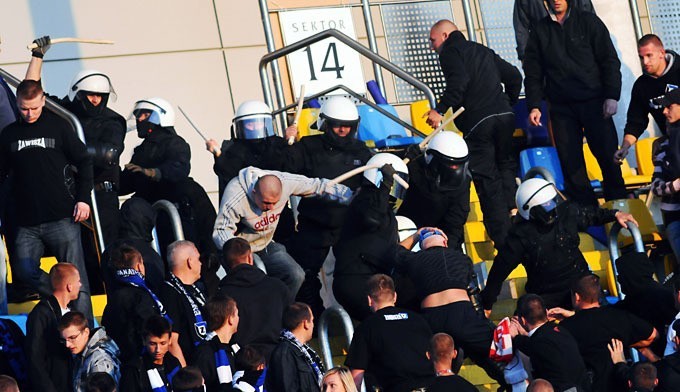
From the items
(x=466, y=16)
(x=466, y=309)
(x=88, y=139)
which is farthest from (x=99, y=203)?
(x=466, y=16)

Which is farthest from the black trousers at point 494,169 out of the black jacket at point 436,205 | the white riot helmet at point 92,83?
the white riot helmet at point 92,83

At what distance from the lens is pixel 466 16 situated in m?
17.9

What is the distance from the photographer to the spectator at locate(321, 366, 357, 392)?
10555 millimetres

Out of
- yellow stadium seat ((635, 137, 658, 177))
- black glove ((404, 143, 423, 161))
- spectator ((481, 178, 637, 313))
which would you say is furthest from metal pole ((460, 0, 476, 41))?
spectator ((481, 178, 637, 313))

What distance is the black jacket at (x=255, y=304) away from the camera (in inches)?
469

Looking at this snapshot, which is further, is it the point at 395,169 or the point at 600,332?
the point at 395,169

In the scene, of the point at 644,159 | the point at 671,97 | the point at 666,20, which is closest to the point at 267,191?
the point at 671,97

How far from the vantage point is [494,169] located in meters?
14.8

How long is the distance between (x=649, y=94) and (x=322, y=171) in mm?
2731

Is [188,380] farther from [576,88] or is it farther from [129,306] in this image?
[576,88]

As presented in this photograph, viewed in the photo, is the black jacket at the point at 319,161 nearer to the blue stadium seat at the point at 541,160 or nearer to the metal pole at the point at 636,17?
the blue stadium seat at the point at 541,160

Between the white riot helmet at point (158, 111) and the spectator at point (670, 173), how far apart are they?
148 inches

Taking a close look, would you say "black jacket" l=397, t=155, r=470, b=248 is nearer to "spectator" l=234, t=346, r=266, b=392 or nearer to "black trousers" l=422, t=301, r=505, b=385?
"black trousers" l=422, t=301, r=505, b=385

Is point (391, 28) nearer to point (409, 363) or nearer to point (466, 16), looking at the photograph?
point (466, 16)
